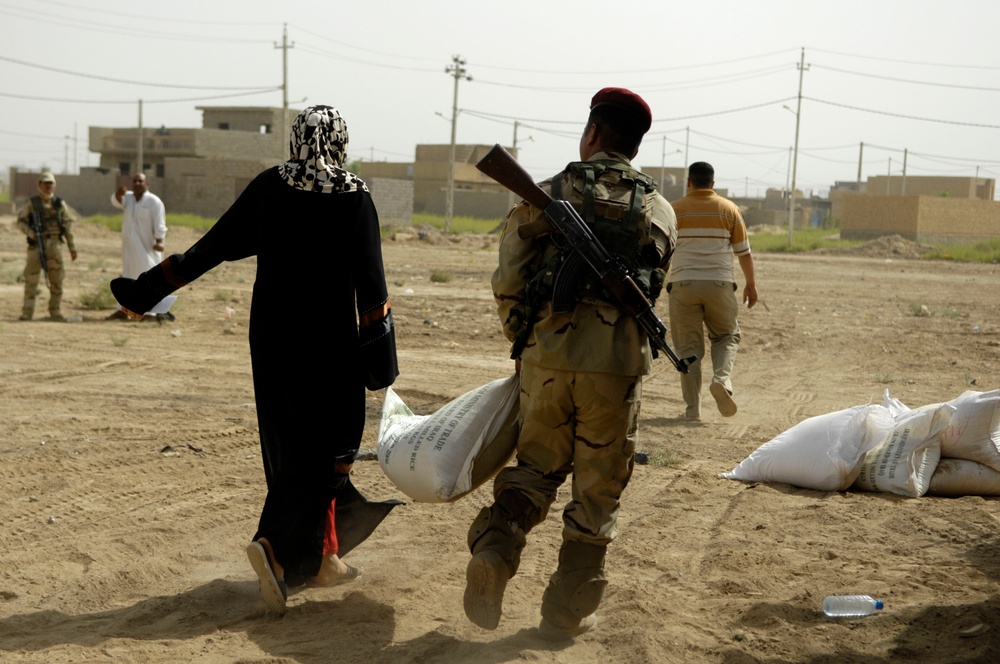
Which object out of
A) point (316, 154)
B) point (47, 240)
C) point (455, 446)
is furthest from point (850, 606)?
point (47, 240)

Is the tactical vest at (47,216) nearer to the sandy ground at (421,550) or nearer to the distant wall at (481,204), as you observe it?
the sandy ground at (421,550)

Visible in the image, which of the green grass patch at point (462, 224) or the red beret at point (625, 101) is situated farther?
the green grass patch at point (462, 224)

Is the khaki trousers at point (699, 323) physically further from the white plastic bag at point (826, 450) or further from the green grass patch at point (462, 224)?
Answer: the green grass patch at point (462, 224)

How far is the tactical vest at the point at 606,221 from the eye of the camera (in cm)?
326

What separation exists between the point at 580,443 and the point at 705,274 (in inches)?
153

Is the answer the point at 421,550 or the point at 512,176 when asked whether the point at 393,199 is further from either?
the point at 512,176

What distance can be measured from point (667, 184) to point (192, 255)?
2457 inches

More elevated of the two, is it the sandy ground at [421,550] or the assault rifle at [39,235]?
the assault rifle at [39,235]

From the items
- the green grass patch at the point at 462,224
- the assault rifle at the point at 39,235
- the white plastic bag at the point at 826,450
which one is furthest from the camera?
the green grass patch at the point at 462,224

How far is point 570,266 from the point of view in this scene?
10.6 feet

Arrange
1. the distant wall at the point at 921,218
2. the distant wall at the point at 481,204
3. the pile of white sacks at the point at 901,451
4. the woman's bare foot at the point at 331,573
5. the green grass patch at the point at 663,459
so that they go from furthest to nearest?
the distant wall at the point at 481,204 < the distant wall at the point at 921,218 < the green grass patch at the point at 663,459 < the pile of white sacks at the point at 901,451 < the woman's bare foot at the point at 331,573

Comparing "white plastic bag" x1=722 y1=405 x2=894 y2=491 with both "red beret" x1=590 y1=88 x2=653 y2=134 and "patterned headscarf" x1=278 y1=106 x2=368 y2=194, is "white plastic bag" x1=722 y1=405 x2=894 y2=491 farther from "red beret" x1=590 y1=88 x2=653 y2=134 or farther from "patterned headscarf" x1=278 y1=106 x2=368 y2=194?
"patterned headscarf" x1=278 y1=106 x2=368 y2=194

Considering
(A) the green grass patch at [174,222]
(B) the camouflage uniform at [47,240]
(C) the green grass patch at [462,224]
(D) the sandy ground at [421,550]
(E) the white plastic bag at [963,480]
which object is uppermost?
(C) the green grass patch at [462,224]

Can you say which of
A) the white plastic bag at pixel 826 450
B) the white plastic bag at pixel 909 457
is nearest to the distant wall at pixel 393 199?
the white plastic bag at pixel 826 450
